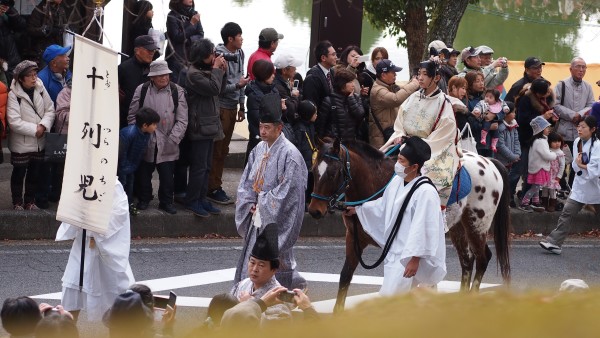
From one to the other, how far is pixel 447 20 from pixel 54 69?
9.52 m

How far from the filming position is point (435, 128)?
10664 millimetres

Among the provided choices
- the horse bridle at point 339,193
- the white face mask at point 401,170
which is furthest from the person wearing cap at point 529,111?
the white face mask at point 401,170

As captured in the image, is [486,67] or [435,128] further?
[486,67]

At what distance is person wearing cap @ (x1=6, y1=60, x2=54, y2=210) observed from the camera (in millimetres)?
11758

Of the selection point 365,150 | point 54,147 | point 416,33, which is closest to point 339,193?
point 365,150

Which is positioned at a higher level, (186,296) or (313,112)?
(313,112)

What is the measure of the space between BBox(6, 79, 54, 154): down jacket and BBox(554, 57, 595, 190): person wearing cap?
7.33 meters

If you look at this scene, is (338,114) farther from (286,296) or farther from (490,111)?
(286,296)

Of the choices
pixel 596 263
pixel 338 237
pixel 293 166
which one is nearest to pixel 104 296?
pixel 293 166

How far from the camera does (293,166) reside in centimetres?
890

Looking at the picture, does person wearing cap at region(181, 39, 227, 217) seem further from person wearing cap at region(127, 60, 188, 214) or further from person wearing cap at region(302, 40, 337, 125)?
person wearing cap at region(302, 40, 337, 125)

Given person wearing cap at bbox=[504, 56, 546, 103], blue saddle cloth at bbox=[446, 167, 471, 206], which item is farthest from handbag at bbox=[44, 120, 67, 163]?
person wearing cap at bbox=[504, 56, 546, 103]

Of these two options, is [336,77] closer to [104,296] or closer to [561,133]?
[561,133]

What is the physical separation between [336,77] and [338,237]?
80.4 inches
